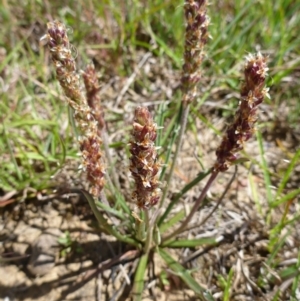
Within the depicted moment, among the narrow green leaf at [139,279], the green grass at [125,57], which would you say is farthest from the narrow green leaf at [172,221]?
the green grass at [125,57]

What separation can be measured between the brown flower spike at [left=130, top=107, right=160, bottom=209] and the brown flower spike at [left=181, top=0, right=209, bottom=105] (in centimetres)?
71

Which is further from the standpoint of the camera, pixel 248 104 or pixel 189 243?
pixel 189 243

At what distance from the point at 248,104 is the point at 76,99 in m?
0.76

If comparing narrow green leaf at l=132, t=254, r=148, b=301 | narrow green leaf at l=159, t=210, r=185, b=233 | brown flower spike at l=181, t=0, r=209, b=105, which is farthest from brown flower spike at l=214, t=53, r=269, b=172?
narrow green leaf at l=132, t=254, r=148, b=301

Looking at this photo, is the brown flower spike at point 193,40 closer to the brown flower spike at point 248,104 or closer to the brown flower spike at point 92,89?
the brown flower spike at point 248,104

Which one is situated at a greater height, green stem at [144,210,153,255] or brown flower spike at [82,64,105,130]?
brown flower spike at [82,64,105,130]

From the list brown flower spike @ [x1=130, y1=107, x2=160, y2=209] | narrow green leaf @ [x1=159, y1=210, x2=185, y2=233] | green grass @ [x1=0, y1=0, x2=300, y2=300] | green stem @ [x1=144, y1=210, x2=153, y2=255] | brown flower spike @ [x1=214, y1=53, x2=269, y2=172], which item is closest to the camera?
brown flower spike @ [x1=130, y1=107, x2=160, y2=209]

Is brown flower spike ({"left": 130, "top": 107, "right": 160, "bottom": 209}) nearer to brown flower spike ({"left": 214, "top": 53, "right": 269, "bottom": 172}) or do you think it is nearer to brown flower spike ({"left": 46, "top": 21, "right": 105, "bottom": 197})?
brown flower spike ({"left": 46, "top": 21, "right": 105, "bottom": 197})

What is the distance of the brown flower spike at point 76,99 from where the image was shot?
65.7 inches

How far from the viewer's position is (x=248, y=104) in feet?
5.47

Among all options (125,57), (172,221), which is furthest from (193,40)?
(125,57)

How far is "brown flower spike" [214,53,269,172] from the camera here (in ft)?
5.26

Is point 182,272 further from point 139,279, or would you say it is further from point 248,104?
point 248,104

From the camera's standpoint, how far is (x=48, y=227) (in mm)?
2807
